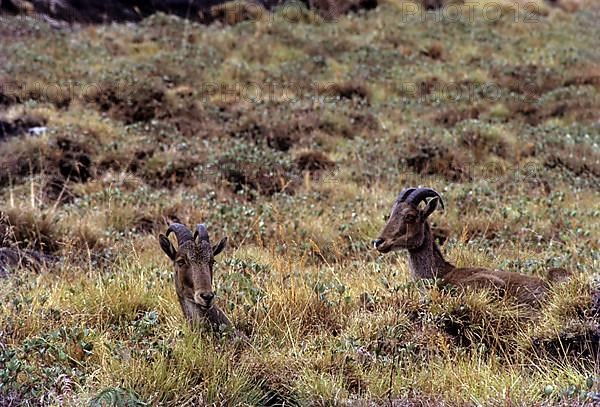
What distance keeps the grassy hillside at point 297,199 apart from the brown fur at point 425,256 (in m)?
0.23

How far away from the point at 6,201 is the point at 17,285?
3214 mm

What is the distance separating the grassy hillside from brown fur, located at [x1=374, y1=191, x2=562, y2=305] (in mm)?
232

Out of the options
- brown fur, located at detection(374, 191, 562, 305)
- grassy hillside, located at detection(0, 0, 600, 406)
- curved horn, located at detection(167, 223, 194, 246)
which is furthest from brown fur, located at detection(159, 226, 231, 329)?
brown fur, located at detection(374, 191, 562, 305)

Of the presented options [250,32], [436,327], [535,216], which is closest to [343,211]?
[535,216]

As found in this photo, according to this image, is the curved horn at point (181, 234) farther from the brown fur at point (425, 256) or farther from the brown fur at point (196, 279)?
the brown fur at point (425, 256)

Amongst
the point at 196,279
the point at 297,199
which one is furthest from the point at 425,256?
the point at 297,199

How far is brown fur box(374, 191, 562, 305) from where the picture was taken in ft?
17.3

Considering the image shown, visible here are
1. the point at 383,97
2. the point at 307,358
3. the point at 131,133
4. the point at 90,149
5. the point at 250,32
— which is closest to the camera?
the point at 307,358

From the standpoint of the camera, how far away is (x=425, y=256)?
564 centimetres

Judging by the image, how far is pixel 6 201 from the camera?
835 cm

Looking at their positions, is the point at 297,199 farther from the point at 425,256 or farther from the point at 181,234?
the point at 181,234

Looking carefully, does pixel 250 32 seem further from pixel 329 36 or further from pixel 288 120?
pixel 288 120

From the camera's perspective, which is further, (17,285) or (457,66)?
(457,66)

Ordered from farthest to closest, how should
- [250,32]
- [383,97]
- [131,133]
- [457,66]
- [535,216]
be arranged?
[250,32] < [457,66] < [383,97] < [131,133] < [535,216]
